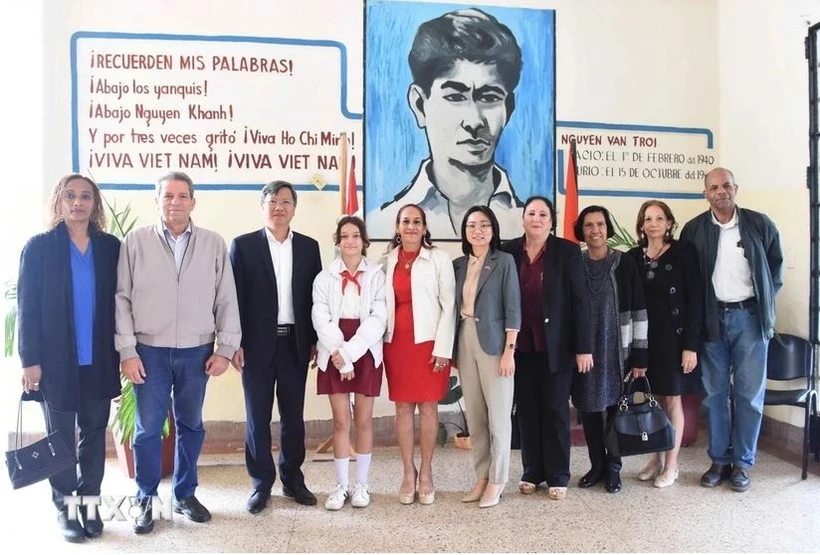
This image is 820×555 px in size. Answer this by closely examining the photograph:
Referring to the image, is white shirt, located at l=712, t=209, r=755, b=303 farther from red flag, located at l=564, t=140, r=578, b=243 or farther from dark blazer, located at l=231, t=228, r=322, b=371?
dark blazer, located at l=231, t=228, r=322, b=371

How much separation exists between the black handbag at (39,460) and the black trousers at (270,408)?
2.49ft

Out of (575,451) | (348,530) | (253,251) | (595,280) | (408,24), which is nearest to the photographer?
(348,530)

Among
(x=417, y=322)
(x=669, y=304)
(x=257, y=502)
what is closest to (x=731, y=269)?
(x=669, y=304)

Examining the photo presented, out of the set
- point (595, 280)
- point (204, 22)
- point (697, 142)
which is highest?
point (204, 22)

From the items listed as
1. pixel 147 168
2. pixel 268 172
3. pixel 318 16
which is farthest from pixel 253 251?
pixel 318 16

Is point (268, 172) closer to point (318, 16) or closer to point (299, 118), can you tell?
point (299, 118)

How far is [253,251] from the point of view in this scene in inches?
107

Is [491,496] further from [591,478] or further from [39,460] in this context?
[39,460]

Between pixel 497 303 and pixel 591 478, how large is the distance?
1138 millimetres

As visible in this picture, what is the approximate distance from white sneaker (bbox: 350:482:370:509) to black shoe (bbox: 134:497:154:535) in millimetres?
905

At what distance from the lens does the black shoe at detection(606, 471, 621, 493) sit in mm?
2934

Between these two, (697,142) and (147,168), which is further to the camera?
(697,142)

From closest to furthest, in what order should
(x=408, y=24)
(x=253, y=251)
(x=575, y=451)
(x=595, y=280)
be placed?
(x=253, y=251), (x=595, y=280), (x=575, y=451), (x=408, y=24)

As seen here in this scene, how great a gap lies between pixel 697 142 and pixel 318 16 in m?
2.84
